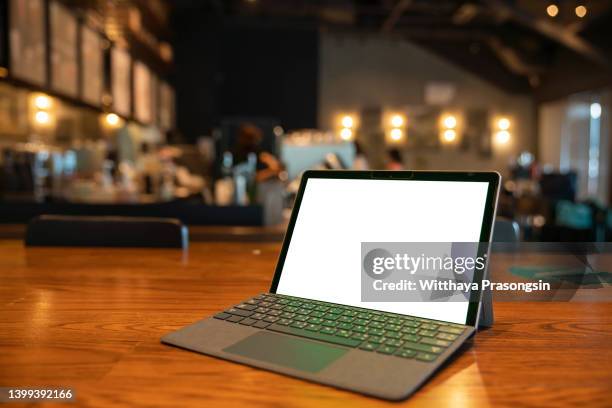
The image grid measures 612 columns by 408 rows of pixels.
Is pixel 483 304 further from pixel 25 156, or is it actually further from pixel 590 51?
pixel 590 51

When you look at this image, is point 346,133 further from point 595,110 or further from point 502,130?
point 595,110

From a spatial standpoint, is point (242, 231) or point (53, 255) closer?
point (53, 255)

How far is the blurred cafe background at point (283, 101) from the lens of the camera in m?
3.88

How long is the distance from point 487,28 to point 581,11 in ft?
11.4

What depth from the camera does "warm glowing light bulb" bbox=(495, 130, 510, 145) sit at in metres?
10.5

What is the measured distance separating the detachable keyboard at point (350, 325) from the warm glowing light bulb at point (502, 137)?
10.4 meters

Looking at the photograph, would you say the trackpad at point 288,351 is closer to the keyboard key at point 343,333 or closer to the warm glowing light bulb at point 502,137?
the keyboard key at point 343,333

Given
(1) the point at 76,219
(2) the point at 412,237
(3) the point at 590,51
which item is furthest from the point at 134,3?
(3) the point at 590,51

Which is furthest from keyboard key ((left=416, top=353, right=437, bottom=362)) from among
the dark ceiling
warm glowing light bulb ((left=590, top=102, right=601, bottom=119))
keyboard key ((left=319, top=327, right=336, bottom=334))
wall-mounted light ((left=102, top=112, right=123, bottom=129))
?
warm glowing light bulb ((left=590, top=102, right=601, bottom=119))

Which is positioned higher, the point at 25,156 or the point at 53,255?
the point at 25,156

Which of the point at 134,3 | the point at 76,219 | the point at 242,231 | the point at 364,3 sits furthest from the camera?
the point at 364,3

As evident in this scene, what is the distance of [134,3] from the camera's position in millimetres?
5445

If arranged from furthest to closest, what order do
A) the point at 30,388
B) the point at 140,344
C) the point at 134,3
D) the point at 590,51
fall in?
the point at 590,51 → the point at 134,3 → the point at 140,344 → the point at 30,388

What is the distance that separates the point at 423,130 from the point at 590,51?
402 cm
